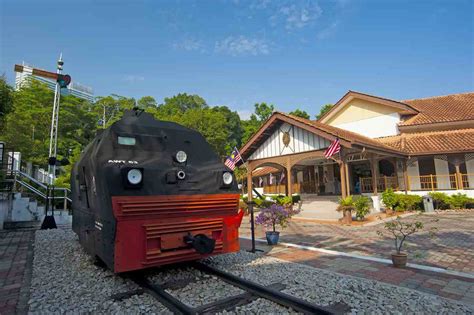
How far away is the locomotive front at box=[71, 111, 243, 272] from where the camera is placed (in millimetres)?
3869

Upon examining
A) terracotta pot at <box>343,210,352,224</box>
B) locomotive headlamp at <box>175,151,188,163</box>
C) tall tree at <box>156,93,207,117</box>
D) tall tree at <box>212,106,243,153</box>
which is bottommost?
terracotta pot at <box>343,210,352,224</box>

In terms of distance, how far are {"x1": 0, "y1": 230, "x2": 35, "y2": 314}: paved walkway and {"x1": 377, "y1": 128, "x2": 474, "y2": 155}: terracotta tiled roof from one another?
62.0ft

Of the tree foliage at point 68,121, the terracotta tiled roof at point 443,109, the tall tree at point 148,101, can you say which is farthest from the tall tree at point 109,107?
the terracotta tiled roof at point 443,109

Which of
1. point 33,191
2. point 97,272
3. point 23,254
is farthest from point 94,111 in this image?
point 97,272

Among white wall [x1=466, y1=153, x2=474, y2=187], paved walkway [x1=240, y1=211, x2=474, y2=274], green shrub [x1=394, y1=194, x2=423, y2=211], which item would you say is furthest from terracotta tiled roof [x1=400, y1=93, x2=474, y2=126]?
paved walkway [x1=240, y1=211, x2=474, y2=274]

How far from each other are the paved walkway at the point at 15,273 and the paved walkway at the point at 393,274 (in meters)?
4.64

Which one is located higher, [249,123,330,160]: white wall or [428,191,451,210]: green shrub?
[249,123,330,160]: white wall

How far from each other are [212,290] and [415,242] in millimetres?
6677

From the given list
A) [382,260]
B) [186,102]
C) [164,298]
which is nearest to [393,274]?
[382,260]

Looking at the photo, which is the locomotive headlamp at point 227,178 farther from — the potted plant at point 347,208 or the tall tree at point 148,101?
the tall tree at point 148,101

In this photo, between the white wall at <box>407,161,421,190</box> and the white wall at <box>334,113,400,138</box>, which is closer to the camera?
the white wall at <box>407,161,421,190</box>

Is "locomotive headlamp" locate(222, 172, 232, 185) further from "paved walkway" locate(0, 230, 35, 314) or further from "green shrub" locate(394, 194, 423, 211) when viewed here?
"green shrub" locate(394, 194, 423, 211)

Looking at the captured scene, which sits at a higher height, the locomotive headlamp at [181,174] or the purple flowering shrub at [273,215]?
the locomotive headlamp at [181,174]

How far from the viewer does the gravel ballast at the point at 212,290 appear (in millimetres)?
3488
